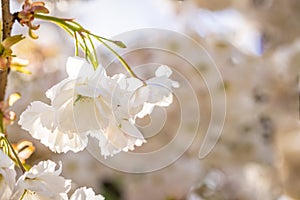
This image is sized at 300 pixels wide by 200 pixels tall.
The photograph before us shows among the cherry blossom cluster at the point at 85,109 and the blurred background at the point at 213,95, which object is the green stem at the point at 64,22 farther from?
the blurred background at the point at 213,95

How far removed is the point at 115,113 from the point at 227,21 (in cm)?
108

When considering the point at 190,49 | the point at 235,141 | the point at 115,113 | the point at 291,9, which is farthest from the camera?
the point at 291,9

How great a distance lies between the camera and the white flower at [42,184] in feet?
1.62

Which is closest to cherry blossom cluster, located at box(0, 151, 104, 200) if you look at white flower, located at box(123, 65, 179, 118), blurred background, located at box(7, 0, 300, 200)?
white flower, located at box(123, 65, 179, 118)

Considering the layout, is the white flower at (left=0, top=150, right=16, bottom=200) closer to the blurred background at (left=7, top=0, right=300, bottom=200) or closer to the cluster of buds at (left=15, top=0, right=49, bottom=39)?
the cluster of buds at (left=15, top=0, right=49, bottom=39)

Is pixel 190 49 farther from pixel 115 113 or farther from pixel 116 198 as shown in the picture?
pixel 115 113

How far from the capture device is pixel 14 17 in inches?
21.9

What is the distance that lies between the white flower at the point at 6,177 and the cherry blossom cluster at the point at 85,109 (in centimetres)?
7

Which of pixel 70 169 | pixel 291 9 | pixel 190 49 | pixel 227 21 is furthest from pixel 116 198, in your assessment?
pixel 291 9

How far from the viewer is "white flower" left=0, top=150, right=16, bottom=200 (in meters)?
0.48

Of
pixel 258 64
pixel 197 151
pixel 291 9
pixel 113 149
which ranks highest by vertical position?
pixel 291 9

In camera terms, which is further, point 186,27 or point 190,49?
point 186,27

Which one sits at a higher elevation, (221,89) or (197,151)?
(221,89)

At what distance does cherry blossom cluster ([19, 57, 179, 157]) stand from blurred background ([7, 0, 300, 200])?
21.2 inches
